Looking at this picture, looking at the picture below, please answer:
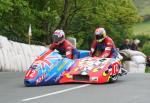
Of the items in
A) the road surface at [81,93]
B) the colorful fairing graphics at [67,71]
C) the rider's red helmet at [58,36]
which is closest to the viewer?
the road surface at [81,93]

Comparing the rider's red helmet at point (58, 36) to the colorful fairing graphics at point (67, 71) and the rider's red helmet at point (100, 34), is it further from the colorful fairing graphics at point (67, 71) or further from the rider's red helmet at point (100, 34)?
the rider's red helmet at point (100, 34)

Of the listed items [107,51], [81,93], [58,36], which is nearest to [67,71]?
[58,36]

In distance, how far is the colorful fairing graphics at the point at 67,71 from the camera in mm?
15383

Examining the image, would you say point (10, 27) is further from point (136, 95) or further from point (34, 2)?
point (136, 95)

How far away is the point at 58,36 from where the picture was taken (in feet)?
55.0

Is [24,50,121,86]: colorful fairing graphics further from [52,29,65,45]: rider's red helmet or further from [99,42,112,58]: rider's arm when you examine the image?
[99,42,112,58]: rider's arm

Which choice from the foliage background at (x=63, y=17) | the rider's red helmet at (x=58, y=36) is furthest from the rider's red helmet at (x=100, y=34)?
the foliage background at (x=63, y=17)

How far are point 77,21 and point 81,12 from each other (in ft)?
15.2

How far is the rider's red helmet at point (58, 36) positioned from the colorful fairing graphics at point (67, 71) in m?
0.80

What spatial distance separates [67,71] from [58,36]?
4.77 feet

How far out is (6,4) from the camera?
2636 cm

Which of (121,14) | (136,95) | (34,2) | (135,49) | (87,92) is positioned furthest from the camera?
(121,14)

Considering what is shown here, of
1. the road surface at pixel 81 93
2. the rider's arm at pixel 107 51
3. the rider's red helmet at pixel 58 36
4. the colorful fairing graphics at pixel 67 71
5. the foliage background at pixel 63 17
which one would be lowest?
the road surface at pixel 81 93

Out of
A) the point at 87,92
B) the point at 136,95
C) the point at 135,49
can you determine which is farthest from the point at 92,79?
the point at 135,49
